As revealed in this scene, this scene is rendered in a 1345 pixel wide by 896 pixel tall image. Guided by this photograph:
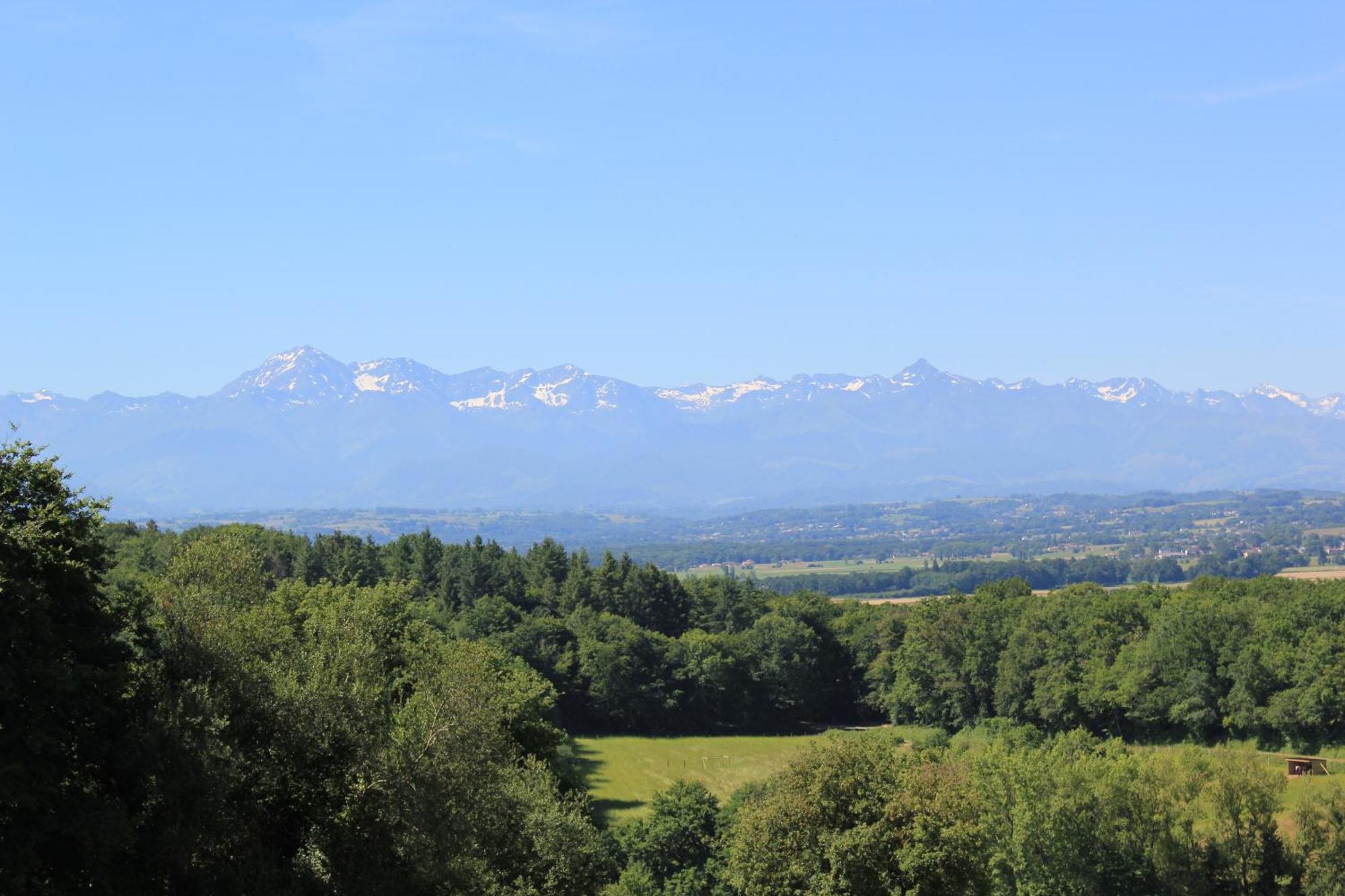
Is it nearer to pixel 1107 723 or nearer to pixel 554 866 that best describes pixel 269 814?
pixel 554 866

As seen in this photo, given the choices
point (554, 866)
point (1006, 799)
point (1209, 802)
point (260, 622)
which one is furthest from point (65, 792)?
point (1209, 802)

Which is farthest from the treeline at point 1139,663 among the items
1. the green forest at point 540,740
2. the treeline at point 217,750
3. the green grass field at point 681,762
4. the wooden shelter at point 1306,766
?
the treeline at point 217,750

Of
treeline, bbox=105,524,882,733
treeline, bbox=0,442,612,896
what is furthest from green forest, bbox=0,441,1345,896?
treeline, bbox=105,524,882,733

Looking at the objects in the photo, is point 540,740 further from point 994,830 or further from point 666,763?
point 666,763

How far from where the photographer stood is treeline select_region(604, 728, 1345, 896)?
88.8ft

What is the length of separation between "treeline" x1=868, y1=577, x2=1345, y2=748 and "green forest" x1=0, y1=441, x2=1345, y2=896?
207 mm

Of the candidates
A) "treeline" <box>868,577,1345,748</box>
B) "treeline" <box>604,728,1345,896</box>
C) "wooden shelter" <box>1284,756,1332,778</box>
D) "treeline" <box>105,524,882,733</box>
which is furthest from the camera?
"treeline" <box>105,524,882,733</box>

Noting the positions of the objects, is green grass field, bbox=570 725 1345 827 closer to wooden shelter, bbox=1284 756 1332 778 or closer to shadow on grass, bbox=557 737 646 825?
shadow on grass, bbox=557 737 646 825

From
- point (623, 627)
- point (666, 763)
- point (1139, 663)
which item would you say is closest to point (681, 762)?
point (666, 763)

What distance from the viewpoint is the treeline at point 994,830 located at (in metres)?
27.1

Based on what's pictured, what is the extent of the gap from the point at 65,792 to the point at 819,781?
1537cm

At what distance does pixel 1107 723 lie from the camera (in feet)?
223

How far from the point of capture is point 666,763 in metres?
65.1

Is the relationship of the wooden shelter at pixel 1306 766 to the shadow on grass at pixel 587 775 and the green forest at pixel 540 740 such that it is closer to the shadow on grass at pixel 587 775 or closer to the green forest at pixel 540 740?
the green forest at pixel 540 740
